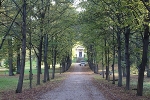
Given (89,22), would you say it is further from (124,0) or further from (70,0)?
(124,0)

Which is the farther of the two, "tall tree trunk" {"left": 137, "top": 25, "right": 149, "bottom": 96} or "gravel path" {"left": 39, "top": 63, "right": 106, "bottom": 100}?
"tall tree trunk" {"left": 137, "top": 25, "right": 149, "bottom": 96}

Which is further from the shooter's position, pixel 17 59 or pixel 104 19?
pixel 17 59

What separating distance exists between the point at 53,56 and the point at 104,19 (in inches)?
730

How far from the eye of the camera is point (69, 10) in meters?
29.2

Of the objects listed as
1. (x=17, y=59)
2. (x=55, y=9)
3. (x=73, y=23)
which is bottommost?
(x=17, y=59)

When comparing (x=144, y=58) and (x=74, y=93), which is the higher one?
(x=144, y=58)

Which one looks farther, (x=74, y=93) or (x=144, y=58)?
(x=74, y=93)

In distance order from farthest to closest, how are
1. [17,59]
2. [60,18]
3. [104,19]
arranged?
[17,59]
[60,18]
[104,19]

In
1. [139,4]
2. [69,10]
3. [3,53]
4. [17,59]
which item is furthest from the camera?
[17,59]

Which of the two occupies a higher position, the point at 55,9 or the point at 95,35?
the point at 55,9

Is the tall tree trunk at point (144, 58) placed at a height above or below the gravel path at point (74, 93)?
above

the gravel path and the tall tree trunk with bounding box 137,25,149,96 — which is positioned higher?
the tall tree trunk with bounding box 137,25,149,96

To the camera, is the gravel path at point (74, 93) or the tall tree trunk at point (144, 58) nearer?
the gravel path at point (74, 93)

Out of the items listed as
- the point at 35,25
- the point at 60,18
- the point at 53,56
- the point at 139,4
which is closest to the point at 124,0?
the point at 139,4
